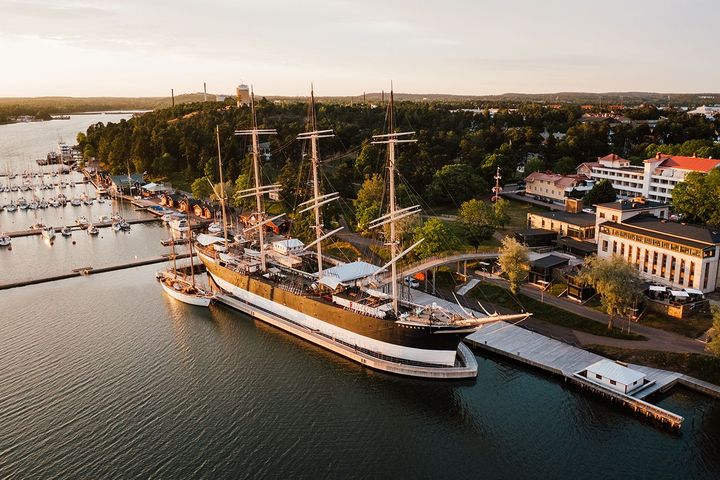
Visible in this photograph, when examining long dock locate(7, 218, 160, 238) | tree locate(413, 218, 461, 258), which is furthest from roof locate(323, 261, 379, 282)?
long dock locate(7, 218, 160, 238)

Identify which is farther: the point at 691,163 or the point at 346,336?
the point at 691,163

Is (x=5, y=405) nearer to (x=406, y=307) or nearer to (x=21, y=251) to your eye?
(x=406, y=307)

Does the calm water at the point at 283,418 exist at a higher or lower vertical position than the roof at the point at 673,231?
lower

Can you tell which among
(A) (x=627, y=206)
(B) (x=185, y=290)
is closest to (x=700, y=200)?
(A) (x=627, y=206)

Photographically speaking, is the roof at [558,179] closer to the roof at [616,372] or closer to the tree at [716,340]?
the tree at [716,340]

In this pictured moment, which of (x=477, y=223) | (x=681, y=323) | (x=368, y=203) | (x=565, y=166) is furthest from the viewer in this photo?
(x=565, y=166)

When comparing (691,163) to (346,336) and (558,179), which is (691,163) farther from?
(346,336)

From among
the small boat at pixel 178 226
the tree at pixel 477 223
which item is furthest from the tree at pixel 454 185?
the small boat at pixel 178 226

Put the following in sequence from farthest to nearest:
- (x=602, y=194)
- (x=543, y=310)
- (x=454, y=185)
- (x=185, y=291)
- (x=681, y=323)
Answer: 1. (x=454, y=185)
2. (x=602, y=194)
3. (x=185, y=291)
4. (x=543, y=310)
5. (x=681, y=323)
